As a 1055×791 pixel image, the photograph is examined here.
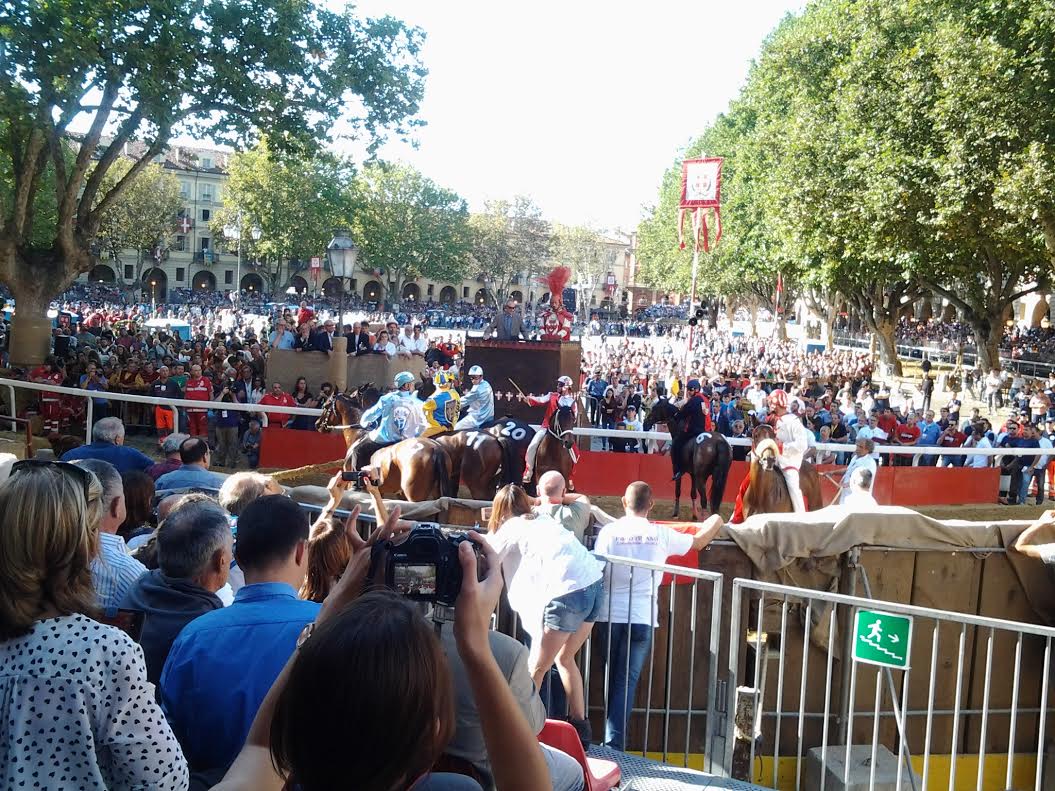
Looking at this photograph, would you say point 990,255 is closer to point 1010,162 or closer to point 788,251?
point 788,251

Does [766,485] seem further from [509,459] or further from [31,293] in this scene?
[31,293]

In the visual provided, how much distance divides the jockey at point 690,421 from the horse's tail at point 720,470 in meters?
0.42

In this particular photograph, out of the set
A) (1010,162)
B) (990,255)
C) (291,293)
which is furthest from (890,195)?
(291,293)

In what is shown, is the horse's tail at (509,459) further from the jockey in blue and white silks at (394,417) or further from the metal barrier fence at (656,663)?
the metal barrier fence at (656,663)

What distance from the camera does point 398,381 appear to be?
1302 centimetres

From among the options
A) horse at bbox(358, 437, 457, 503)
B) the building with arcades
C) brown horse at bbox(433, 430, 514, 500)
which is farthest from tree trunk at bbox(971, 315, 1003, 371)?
the building with arcades

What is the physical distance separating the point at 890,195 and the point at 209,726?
28117mm

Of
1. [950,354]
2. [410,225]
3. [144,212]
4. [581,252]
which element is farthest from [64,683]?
[581,252]

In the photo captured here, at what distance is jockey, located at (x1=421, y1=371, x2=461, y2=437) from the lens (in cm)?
1385

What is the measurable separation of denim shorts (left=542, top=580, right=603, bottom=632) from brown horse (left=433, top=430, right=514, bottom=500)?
735 centimetres

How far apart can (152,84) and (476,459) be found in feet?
36.2

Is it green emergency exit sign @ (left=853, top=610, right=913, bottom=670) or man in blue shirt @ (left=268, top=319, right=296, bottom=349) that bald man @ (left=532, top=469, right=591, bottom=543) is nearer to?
green emergency exit sign @ (left=853, top=610, right=913, bottom=670)

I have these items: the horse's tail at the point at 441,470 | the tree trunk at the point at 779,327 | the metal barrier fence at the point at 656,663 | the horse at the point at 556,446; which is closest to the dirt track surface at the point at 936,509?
the horse at the point at 556,446

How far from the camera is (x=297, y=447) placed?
15195 millimetres
